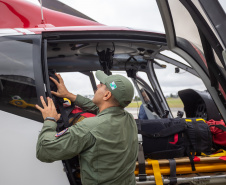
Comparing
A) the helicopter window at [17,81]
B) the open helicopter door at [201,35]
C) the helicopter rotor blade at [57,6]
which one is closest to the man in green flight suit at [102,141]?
the helicopter window at [17,81]

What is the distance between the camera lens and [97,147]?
1.12 metres

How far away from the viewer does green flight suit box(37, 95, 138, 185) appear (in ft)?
3.52

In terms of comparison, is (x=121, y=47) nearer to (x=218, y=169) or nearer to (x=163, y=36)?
(x=163, y=36)

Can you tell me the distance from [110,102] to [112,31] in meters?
0.91

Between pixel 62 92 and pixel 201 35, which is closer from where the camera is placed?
pixel 201 35

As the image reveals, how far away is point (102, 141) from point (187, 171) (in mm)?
1122

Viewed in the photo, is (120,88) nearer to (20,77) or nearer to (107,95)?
(107,95)

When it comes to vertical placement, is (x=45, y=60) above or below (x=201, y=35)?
above

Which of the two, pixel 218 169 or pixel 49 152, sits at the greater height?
pixel 49 152

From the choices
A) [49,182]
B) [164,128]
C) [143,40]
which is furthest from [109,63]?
[49,182]

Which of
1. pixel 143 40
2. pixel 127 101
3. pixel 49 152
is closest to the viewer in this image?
pixel 49 152

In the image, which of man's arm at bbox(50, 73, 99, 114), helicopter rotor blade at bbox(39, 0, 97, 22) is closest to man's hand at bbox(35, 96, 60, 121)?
man's arm at bbox(50, 73, 99, 114)

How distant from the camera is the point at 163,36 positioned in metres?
1.98

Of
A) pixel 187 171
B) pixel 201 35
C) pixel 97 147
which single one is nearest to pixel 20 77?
pixel 97 147
